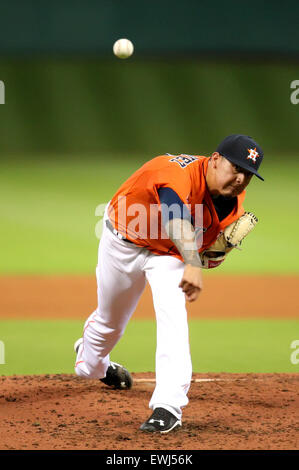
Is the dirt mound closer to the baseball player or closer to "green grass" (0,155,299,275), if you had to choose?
the baseball player

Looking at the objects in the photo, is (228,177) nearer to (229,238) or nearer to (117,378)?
(229,238)

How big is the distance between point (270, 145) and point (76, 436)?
12748 mm

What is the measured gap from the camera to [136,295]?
4.59 m

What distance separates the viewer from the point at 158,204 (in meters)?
4.29

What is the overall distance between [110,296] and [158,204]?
678 millimetres

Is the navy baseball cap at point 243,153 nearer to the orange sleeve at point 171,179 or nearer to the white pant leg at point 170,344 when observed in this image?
the orange sleeve at point 171,179

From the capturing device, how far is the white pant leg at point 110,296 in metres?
4.44

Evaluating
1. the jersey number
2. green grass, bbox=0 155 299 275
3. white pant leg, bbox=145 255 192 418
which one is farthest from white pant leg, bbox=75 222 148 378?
green grass, bbox=0 155 299 275

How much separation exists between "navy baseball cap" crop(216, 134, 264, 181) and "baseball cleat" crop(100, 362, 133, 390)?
177 cm

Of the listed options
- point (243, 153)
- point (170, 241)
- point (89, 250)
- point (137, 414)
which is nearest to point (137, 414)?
point (137, 414)

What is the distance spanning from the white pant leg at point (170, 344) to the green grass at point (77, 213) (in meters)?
4.92

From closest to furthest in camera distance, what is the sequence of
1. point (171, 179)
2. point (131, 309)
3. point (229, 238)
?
1. point (171, 179)
2. point (229, 238)
3. point (131, 309)

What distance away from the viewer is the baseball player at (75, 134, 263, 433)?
4.05 meters

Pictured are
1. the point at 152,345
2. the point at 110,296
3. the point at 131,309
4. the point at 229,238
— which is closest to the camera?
the point at 229,238
